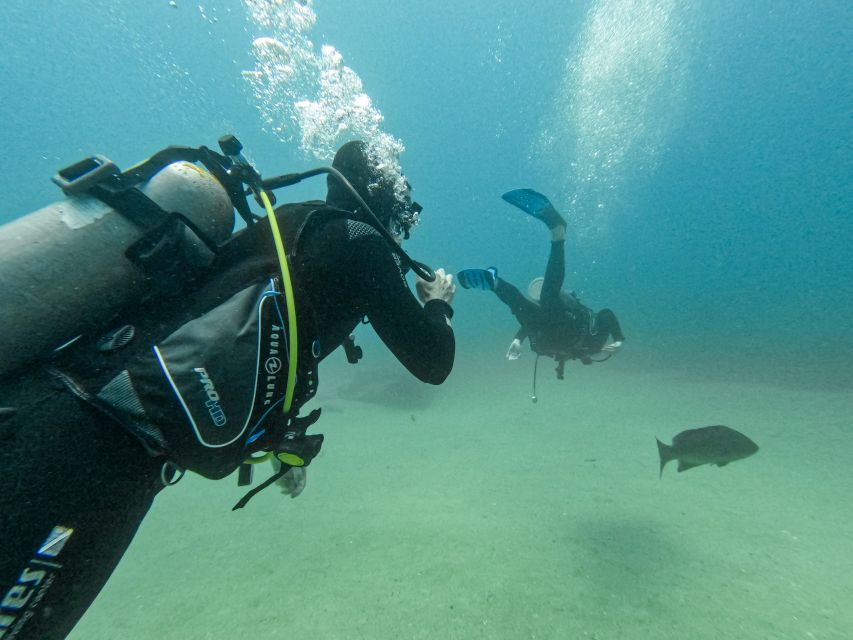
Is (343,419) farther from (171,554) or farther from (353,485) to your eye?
(171,554)

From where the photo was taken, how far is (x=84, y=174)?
1785mm

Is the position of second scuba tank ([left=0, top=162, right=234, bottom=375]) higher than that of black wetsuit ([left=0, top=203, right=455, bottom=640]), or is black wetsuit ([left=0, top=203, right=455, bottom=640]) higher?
second scuba tank ([left=0, top=162, right=234, bottom=375])

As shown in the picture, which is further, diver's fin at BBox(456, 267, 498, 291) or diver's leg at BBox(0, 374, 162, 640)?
diver's fin at BBox(456, 267, 498, 291)

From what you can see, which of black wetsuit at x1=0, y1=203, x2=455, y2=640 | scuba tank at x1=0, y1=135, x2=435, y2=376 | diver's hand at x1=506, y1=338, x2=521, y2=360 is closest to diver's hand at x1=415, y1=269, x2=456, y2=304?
scuba tank at x1=0, y1=135, x2=435, y2=376

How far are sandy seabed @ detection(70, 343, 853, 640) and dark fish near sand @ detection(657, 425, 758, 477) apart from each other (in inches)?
41.6

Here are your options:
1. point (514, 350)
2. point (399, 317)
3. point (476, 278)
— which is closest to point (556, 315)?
point (514, 350)

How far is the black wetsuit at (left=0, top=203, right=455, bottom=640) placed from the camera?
1241 millimetres

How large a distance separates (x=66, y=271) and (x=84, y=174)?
1.68ft

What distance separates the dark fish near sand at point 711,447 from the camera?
5324 mm

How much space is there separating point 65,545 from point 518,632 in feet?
12.2

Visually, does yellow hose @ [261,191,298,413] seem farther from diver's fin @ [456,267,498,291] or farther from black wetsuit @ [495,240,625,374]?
black wetsuit @ [495,240,625,374]

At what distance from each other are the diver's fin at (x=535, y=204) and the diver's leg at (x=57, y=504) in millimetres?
8347

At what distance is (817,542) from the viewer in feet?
17.5

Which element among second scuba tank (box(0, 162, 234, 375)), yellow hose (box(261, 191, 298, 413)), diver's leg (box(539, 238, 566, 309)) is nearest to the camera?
second scuba tank (box(0, 162, 234, 375))
